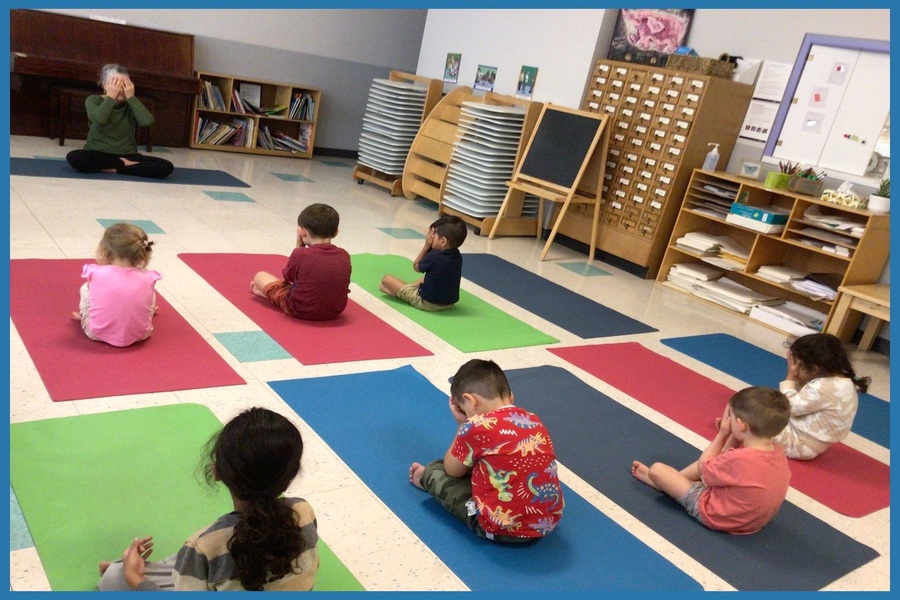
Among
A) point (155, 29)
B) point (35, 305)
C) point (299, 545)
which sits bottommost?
point (35, 305)

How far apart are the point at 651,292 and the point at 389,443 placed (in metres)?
3.42

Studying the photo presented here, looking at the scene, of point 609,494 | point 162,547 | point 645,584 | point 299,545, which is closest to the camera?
point 299,545

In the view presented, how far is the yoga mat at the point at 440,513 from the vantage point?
7.51 feet

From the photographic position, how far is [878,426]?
13.0 feet

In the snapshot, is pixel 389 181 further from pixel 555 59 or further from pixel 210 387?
pixel 210 387

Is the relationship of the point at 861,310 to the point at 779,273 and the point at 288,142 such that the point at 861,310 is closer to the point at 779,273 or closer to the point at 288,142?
the point at 779,273

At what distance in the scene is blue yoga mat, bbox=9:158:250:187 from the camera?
5.96 meters

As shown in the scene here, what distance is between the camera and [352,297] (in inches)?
175

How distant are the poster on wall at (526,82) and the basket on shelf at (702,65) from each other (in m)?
1.39

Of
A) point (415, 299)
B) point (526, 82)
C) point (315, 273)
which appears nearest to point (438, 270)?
point (415, 299)

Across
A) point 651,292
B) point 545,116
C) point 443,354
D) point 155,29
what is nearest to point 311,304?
point 443,354

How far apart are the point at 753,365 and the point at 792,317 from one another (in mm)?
958

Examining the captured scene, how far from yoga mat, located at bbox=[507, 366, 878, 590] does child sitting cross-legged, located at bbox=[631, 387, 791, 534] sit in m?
0.07

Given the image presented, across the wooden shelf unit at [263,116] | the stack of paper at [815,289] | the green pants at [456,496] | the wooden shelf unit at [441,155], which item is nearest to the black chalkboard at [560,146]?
the wooden shelf unit at [441,155]
